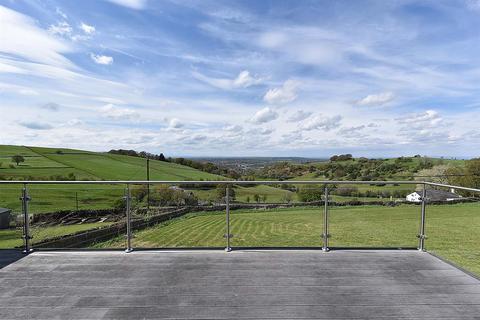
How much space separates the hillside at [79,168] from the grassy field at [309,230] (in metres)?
24.7

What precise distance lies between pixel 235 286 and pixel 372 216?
6.56 metres

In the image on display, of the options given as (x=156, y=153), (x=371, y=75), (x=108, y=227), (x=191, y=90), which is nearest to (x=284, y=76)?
(x=371, y=75)

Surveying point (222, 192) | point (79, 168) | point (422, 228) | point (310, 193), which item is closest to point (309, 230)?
point (310, 193)

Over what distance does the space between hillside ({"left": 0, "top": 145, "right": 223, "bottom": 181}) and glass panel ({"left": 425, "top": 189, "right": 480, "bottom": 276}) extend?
2287 cm

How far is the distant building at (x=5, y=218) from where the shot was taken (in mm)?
4336

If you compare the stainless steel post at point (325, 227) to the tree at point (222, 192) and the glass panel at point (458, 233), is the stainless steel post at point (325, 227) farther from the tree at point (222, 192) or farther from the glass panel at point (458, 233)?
the glass panel at point (458, 233)

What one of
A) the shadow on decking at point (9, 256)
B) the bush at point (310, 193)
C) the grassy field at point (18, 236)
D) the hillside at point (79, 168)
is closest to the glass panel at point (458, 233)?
the bush at point (310, 193)

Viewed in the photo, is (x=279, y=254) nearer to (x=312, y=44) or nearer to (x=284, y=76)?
(x=312, y=44)

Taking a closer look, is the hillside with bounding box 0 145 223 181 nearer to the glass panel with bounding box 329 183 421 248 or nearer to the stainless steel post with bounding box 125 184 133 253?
the glass panel with bounding box 329 183 421 248

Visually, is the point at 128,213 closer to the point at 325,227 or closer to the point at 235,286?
the point at 235,286

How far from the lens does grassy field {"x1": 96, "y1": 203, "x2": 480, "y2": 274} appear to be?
14.5ft

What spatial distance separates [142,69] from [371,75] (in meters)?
14.6

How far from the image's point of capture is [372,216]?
833cm

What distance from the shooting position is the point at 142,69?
55.9 ft
